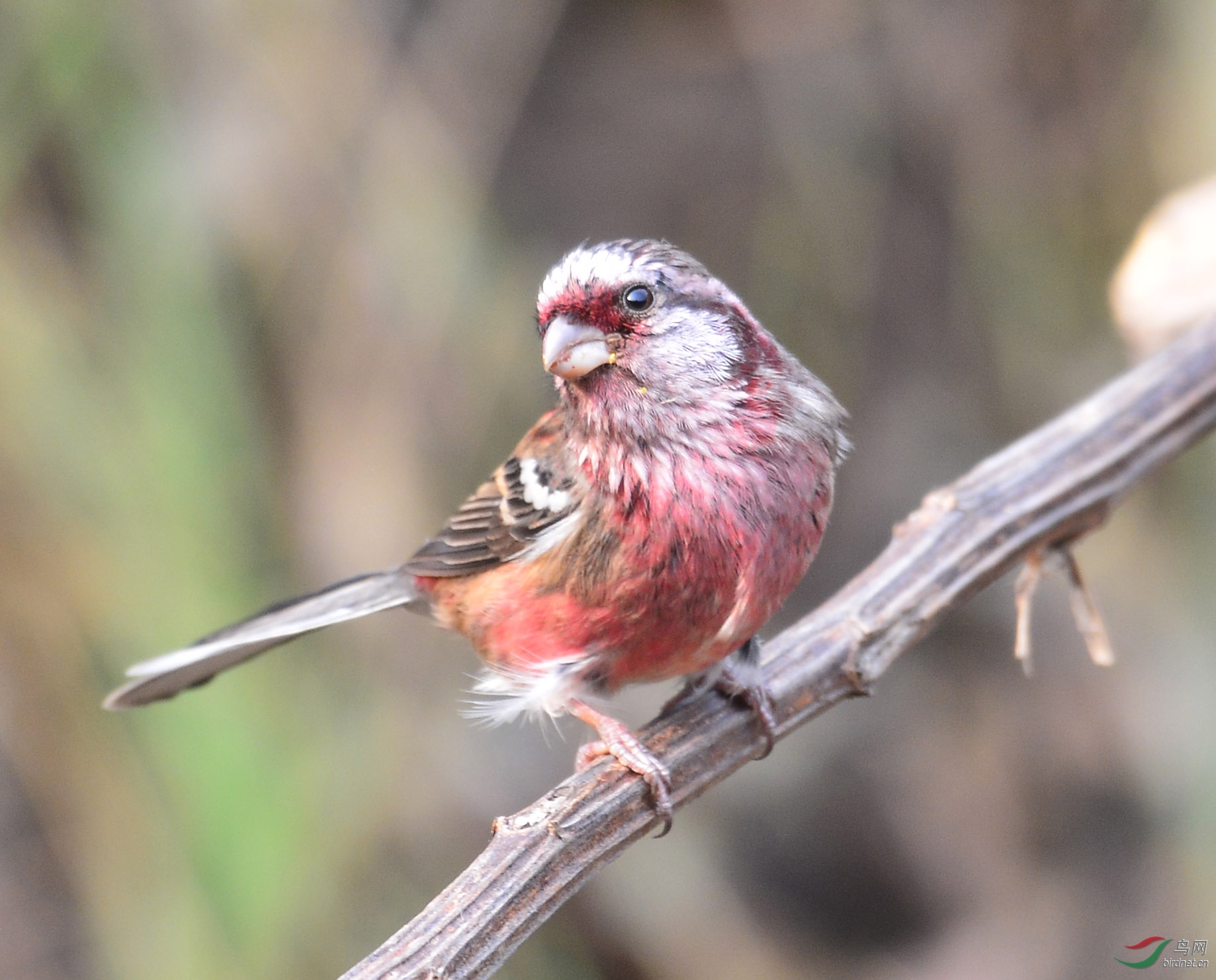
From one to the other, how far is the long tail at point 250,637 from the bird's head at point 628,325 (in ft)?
3.37

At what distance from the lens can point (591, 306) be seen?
2705 mm

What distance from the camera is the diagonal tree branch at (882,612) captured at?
222 centimetres

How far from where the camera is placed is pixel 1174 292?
12.3 feet

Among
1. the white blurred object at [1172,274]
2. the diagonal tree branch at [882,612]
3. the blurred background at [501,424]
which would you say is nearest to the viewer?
the diagonal tree branch at [882,612]

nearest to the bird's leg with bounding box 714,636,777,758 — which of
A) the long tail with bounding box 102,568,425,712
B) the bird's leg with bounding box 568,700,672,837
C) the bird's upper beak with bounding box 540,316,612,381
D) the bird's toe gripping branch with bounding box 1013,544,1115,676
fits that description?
the bird's leg with bounding box 568,700,672,837

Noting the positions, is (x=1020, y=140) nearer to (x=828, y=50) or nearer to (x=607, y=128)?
(x=828, y=50)

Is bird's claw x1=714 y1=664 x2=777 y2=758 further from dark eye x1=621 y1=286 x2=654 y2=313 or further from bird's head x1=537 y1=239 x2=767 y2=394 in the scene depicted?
dark eye x1=621 y1=286 x2=654 y2=313

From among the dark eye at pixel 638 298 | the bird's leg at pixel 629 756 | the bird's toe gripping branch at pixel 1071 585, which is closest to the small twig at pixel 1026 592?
the bird's toe gripping branch at pixel 1071 585

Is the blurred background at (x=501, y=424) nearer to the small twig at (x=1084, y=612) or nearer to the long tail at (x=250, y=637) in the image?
the long tail at (x=250, y=637)

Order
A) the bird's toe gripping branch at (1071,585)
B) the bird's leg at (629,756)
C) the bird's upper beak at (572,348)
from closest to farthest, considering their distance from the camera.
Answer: the bird's leg at (629,756), the bird's upper beak at (572,348), the bird's toe gripping branch at (1071,585)

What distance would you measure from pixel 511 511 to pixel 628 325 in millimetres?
690

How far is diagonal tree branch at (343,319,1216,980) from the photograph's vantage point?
2.22m

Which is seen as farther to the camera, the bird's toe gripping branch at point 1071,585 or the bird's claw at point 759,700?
the bird's toe gripping branch at point 1071,585

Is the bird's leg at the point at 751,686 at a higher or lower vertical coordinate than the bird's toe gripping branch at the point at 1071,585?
higher
